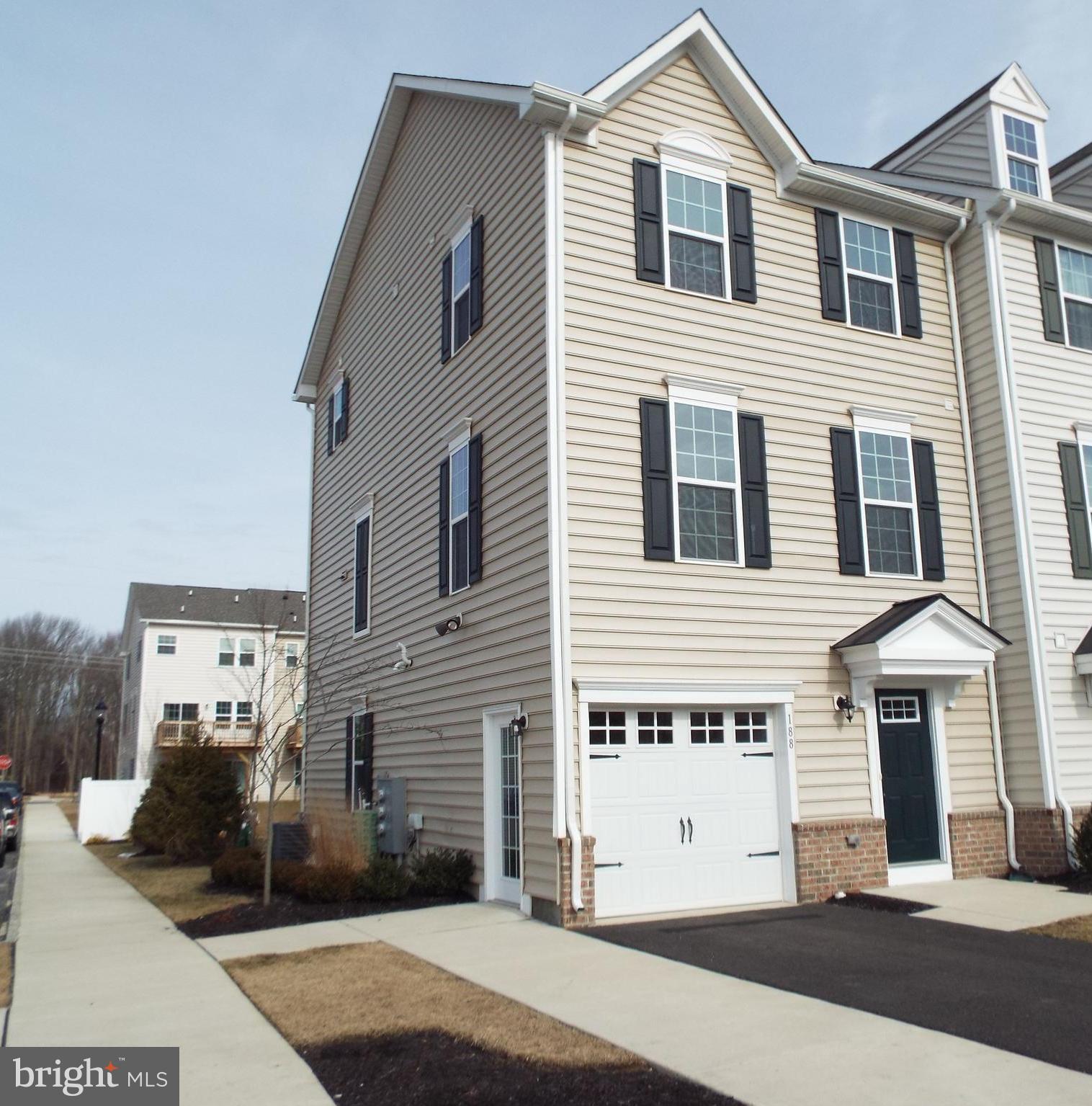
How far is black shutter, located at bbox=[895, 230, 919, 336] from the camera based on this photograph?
543 inches

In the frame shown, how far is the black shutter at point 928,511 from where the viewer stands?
42.8 feet

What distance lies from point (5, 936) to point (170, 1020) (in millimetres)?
5640

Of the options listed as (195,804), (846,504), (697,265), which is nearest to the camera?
(697,265)

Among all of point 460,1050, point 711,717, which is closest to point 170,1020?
point 460,1050

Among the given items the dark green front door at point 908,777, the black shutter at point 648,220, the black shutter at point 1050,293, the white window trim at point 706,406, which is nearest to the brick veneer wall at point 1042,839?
the dark green front door at point 908,777

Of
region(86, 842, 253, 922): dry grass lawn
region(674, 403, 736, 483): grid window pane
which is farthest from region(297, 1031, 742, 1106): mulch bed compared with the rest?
region(674, 403, 736, 483): grid window pane

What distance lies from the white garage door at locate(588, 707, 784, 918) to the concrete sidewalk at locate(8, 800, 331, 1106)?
400 cm

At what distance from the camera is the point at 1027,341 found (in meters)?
14.0

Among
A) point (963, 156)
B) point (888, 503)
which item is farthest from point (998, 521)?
point (963, 156)

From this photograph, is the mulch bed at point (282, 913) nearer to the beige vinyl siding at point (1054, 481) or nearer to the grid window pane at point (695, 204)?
the beige vinyl siding at point (1054, 481)

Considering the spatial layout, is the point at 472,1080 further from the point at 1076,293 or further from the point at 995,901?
the point at 1076,293

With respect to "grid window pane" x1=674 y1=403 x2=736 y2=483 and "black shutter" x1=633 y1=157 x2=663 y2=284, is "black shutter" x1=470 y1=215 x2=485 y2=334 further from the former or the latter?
"grid window pane" x1=674 y1=403 x2=736 y2=483

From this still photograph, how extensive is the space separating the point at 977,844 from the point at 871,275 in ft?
24.0

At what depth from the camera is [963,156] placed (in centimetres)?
1506
